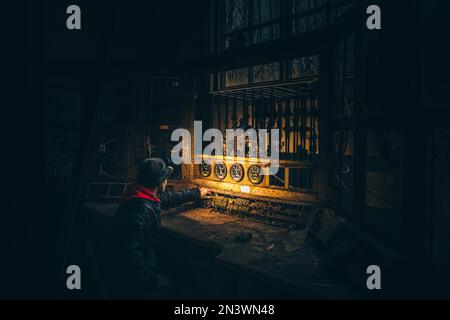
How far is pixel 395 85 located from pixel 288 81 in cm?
207

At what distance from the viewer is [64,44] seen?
648 cm

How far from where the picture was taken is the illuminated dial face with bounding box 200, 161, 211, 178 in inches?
237

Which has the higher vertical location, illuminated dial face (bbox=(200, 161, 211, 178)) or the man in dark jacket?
illuminated dial face (bbox=(200, 161, 211, 178))

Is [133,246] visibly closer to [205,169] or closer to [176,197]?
[176,197]

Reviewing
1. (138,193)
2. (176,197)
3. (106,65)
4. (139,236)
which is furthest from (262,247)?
Result: (106,65)

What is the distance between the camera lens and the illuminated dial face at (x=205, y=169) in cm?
602

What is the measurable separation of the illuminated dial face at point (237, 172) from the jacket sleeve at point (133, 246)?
250 centimetres

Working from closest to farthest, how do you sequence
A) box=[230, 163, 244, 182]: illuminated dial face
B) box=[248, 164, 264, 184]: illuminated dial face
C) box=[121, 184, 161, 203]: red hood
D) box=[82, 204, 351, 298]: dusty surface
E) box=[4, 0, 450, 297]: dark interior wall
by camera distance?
box=[4, 0, 450, 297]: dark interior wall, box=[82, 204, 351, 298]: dusty surface, box=[121, 184, 161, 203]: red hood, box=[248, 164, 264, 184]: illuminated dial face, box=[230, 163, 244, 182]: illuminated dial face

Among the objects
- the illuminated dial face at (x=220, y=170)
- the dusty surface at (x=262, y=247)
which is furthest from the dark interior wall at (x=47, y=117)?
the illuminated dial face at (x=220, y=170)

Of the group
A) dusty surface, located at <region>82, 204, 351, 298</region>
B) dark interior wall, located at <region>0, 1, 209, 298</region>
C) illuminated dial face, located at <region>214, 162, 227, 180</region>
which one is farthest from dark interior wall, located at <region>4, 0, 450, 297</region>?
dark interior wall, located at <region>0, 1, 209, 298</region>

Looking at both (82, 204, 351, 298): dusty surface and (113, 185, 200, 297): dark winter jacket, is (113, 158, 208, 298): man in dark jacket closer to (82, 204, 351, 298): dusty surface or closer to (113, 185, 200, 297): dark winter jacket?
(113, 185, 200, 297): dark winter jacket

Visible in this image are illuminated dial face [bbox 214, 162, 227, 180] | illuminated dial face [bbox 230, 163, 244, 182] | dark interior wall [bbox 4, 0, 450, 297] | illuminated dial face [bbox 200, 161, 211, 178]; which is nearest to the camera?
dark interior wall [bbox 4, 0, 450, 297]

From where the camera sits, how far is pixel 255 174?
17.3ft

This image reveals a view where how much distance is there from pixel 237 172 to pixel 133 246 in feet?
8.95
